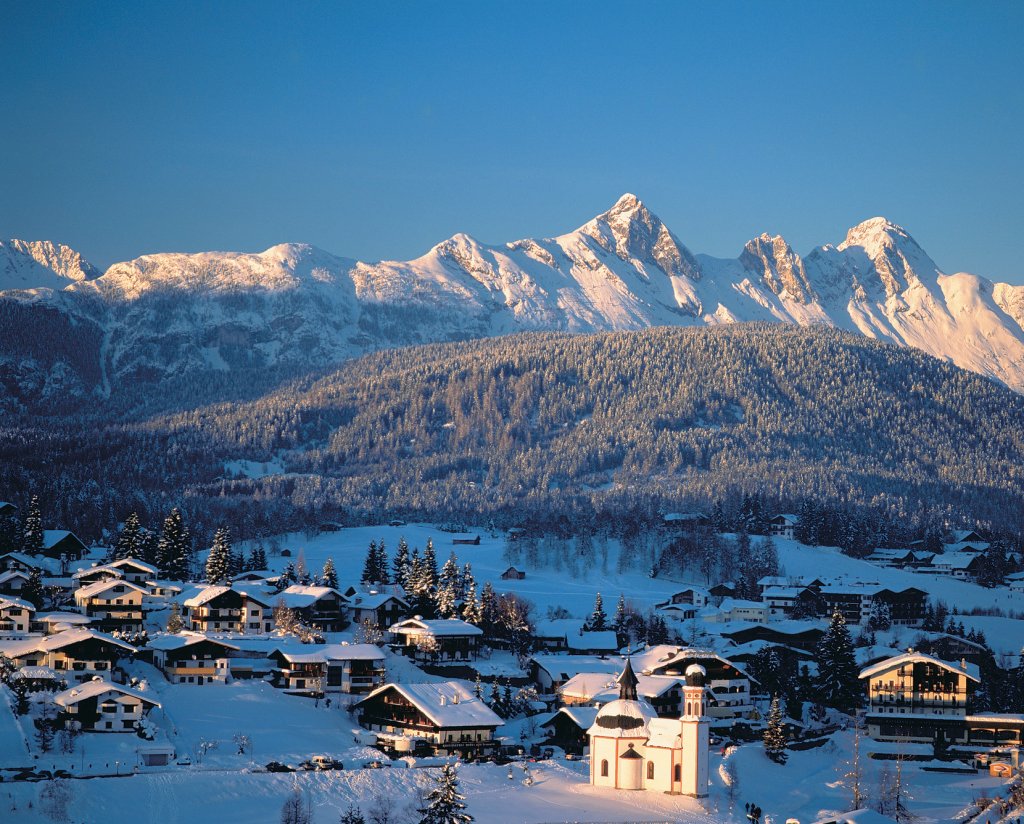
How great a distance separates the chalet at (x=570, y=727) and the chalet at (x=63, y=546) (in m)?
52.2

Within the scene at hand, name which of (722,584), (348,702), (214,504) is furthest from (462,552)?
(348,702)

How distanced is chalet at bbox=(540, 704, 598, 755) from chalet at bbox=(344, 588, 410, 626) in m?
27.5

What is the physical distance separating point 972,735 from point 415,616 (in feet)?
117

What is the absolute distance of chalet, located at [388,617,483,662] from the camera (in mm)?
103625

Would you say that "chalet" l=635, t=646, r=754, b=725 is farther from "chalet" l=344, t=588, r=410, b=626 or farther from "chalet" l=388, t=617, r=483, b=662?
"chalet" l=344, t=588, r=410, b=626

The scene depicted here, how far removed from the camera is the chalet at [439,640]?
10362 centimetres

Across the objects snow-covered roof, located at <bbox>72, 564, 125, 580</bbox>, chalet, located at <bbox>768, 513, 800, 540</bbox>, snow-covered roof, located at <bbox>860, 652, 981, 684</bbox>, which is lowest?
snow-covered roof, located at <bbox>860, 652, 981, 684</bbox>

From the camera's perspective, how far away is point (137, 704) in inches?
3017

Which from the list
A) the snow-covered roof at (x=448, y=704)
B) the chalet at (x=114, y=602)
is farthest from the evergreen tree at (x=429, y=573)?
the snow-covered roof at (x=448, y=704)

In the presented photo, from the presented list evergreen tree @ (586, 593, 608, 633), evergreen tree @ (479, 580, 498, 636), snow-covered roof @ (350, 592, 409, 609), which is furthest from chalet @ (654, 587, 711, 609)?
snow-covered roof @ (350, 592, 409, 609)

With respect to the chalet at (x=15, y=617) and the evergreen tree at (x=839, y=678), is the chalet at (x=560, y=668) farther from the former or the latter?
the chalet at (x=15, y=617)

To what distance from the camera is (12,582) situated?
107125 millimetres

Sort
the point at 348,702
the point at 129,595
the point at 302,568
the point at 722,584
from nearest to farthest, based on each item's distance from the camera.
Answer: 1. the point at 348,702
2. the point at 129,595
3. the point at 302,568
4. the point at 722,584

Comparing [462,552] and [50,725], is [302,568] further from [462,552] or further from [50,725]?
[50,725]
